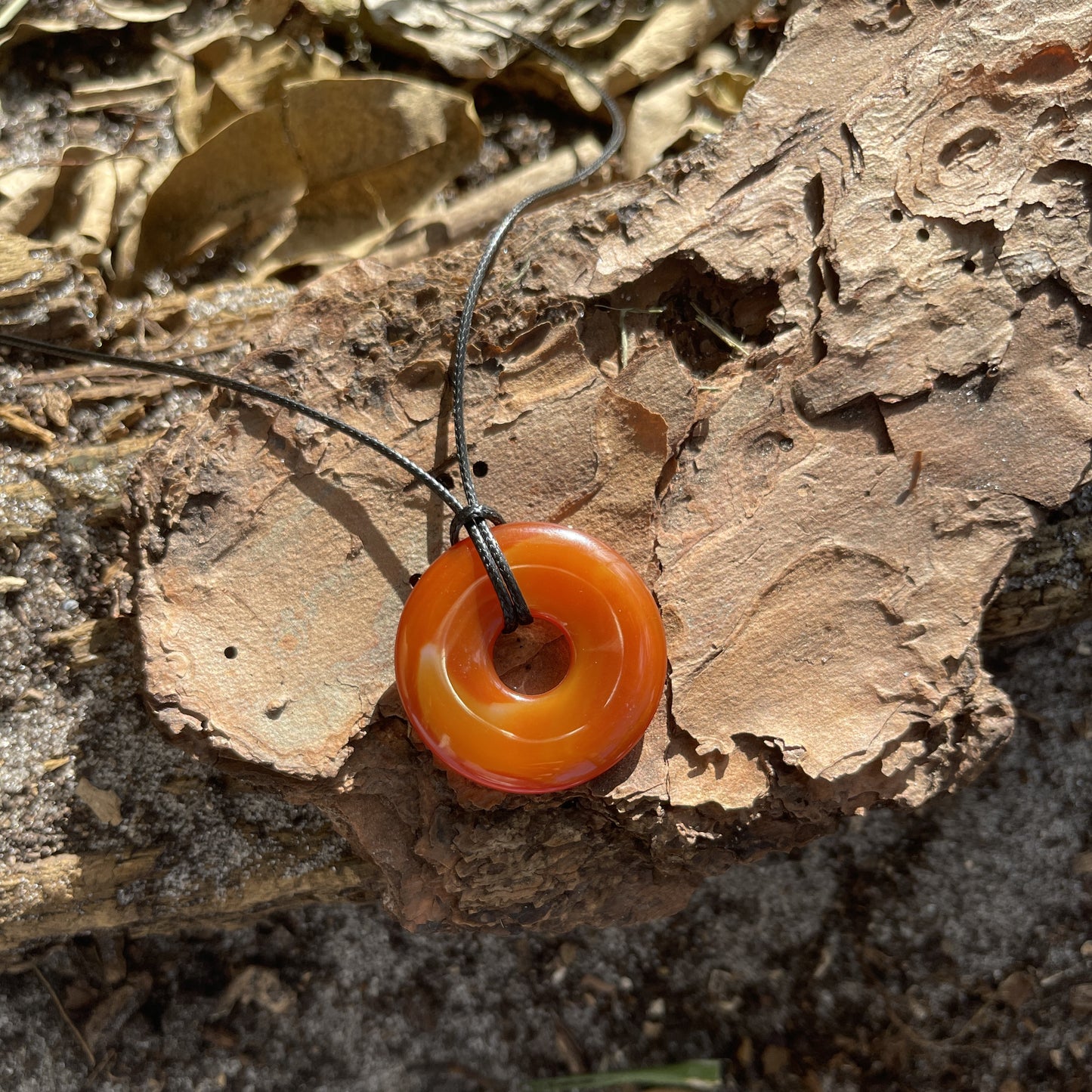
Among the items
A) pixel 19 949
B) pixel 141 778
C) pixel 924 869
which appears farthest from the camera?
pixel 924 869

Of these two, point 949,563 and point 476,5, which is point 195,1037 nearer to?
point 949,563

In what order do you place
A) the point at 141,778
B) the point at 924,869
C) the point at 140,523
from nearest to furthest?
the point at 140,523 → the point at 141,778 → the point at 924,869

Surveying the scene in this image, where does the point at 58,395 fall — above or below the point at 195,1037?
above

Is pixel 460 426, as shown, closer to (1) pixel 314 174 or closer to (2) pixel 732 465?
(2) pixel 732 465

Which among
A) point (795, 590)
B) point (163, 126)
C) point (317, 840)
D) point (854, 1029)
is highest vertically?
point (163, 126)

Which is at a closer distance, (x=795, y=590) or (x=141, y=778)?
(x=795, y=590)

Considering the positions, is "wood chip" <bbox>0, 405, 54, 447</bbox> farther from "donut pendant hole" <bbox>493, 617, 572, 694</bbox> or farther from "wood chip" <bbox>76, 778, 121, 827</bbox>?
"donut pendant hole" <bbox>493, 617, 572, 694</bbox>

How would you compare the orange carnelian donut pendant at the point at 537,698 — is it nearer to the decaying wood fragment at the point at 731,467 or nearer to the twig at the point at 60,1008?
the decaying wood fragment at the point at 731,467

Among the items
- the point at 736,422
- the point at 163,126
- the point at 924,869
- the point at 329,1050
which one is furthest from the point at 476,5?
the point at 329,1050

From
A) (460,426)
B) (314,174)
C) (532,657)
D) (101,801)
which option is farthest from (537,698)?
(314,174)
